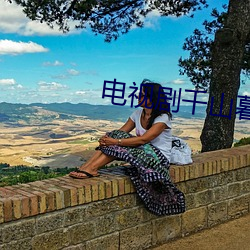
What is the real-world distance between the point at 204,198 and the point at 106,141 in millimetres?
1207

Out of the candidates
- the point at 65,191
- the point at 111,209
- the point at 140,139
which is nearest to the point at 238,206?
the point at 140,139

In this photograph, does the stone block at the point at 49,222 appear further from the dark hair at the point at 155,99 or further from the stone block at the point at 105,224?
the dark hair at the point at 155,99

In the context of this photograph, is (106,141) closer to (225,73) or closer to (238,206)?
(238,206)

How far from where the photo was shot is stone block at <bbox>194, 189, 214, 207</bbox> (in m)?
4.08

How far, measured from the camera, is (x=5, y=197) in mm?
2879

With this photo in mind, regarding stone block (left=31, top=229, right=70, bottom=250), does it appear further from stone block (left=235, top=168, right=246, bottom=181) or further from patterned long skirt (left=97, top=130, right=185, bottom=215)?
stone block (left=235, top=168, right=246, bottom=181)

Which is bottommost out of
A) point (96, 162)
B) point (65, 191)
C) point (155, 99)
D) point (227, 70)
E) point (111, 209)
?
point (111, 209)

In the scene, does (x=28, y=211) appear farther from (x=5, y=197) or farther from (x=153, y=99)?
(x=153, y=99)

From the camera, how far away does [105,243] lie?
3338mm

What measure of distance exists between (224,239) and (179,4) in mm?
5834

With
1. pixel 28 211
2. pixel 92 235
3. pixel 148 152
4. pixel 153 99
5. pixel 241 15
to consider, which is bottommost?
pixel 92 235

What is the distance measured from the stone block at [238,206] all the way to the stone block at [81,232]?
1.78 meters

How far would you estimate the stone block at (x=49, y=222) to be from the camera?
2918 mm

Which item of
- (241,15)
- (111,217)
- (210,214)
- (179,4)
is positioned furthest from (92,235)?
(179,4)
